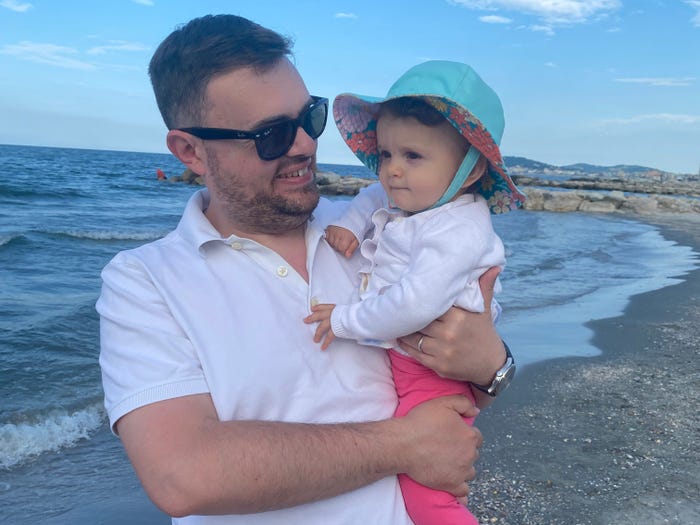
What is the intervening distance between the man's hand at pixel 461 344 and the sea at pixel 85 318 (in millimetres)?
2275

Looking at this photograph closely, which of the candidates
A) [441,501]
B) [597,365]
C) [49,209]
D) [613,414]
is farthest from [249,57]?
[49,209]

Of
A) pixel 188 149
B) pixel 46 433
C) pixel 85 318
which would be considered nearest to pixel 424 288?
pixel 188 149

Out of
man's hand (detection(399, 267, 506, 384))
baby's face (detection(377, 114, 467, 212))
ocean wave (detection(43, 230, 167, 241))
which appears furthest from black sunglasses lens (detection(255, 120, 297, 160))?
ocean wave (detection(43, 230, 167, 241))

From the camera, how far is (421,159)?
2248 mm

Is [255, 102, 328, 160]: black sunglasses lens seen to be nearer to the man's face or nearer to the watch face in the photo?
the man's face

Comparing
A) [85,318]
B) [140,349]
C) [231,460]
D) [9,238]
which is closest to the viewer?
[231,460]

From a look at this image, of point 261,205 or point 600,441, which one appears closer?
point 261,205

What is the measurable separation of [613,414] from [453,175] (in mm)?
3298

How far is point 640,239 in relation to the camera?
1742 cm

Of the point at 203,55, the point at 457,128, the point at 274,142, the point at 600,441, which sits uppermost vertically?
the point at 203,55

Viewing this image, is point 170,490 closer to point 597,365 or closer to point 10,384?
point 10,384

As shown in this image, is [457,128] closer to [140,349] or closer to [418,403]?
[418,403]

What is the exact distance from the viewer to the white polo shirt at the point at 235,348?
1821 millimetres

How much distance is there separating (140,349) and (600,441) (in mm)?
3520
